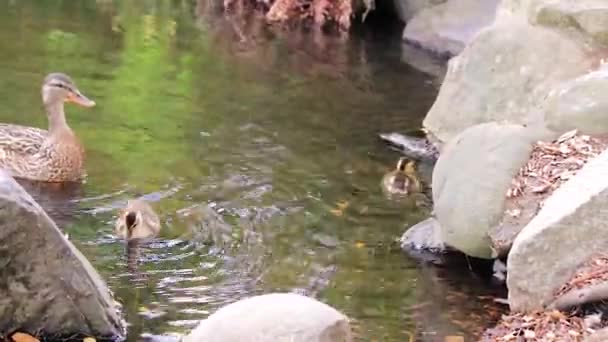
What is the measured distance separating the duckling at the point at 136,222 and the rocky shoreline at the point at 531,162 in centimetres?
190

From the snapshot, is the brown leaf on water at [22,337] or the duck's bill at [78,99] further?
the duck's bill at [78,99]

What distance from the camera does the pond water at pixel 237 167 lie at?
741cm

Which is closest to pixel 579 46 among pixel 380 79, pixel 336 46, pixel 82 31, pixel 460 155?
pixel 460 155

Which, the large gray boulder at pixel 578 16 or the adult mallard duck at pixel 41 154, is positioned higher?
the large gray boulder at pixel 578 16

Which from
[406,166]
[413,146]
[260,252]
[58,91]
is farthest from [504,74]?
[58,91]

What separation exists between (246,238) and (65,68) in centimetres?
630

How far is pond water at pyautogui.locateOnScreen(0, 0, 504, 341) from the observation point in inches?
292

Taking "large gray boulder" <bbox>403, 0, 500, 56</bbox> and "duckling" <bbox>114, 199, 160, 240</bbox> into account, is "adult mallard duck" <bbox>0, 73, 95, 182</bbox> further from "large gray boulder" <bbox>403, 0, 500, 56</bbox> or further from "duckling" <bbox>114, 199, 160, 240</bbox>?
"large gray boulder" <bbox>403, 0, 500, 56</bbox>

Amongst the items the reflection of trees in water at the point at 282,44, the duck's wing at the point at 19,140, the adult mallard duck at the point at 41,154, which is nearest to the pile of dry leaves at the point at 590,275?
the adult mallard duck at the point at 41,154

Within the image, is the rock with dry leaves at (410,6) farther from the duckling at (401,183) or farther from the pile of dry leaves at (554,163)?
the pile of dry leaves at (554,163)

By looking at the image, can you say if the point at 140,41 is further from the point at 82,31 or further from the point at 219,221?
the point at 219,221

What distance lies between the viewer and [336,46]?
17.9 m

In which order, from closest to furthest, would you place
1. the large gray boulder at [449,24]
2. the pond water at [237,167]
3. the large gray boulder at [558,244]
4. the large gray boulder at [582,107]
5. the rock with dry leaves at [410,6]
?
the large gray boulder at [558,244]
the pond water at [237,167]
the large gray boulder at [582,107]
the large gray boulder at [449,24]
the rock with dry leaves at [410,6]

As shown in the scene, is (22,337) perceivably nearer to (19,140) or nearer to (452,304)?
(452,304)
